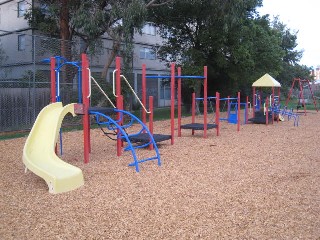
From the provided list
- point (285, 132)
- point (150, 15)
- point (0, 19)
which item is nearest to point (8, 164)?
point (285, 132)

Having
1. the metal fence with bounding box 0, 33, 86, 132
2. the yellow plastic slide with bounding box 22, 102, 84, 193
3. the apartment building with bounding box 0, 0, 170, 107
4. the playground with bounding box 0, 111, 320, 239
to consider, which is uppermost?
the apartment building with bounding box 0, 0, 170, 107

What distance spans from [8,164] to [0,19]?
66.6 ft

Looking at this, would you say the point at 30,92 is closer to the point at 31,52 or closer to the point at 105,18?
the point at 105,18

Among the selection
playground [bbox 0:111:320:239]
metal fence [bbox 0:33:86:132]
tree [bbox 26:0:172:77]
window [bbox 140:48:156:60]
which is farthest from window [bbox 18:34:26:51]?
playground [bbox 0:111:320:239]

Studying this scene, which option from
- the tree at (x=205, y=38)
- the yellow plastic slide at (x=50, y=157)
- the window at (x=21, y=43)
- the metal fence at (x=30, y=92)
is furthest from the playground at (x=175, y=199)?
the window at (x=21, y=43)

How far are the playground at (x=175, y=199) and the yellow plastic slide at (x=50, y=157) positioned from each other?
170mm

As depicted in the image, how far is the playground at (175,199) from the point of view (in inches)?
135

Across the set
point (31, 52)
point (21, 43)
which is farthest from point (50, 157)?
point (21, 43)

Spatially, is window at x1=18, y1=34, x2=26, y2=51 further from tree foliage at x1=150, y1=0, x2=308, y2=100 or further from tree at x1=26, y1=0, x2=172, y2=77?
tree foliage at x1=150, y1=0, x2=308, y2=100

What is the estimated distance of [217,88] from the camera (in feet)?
72.0

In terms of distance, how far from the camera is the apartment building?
12.6 metres

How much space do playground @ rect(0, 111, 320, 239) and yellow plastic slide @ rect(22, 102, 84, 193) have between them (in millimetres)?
170

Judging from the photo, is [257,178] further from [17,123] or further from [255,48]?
[255,48]

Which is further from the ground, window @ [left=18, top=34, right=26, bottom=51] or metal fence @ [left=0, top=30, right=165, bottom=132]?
window @ [left=18, top=34, right=26, bottom=51]
